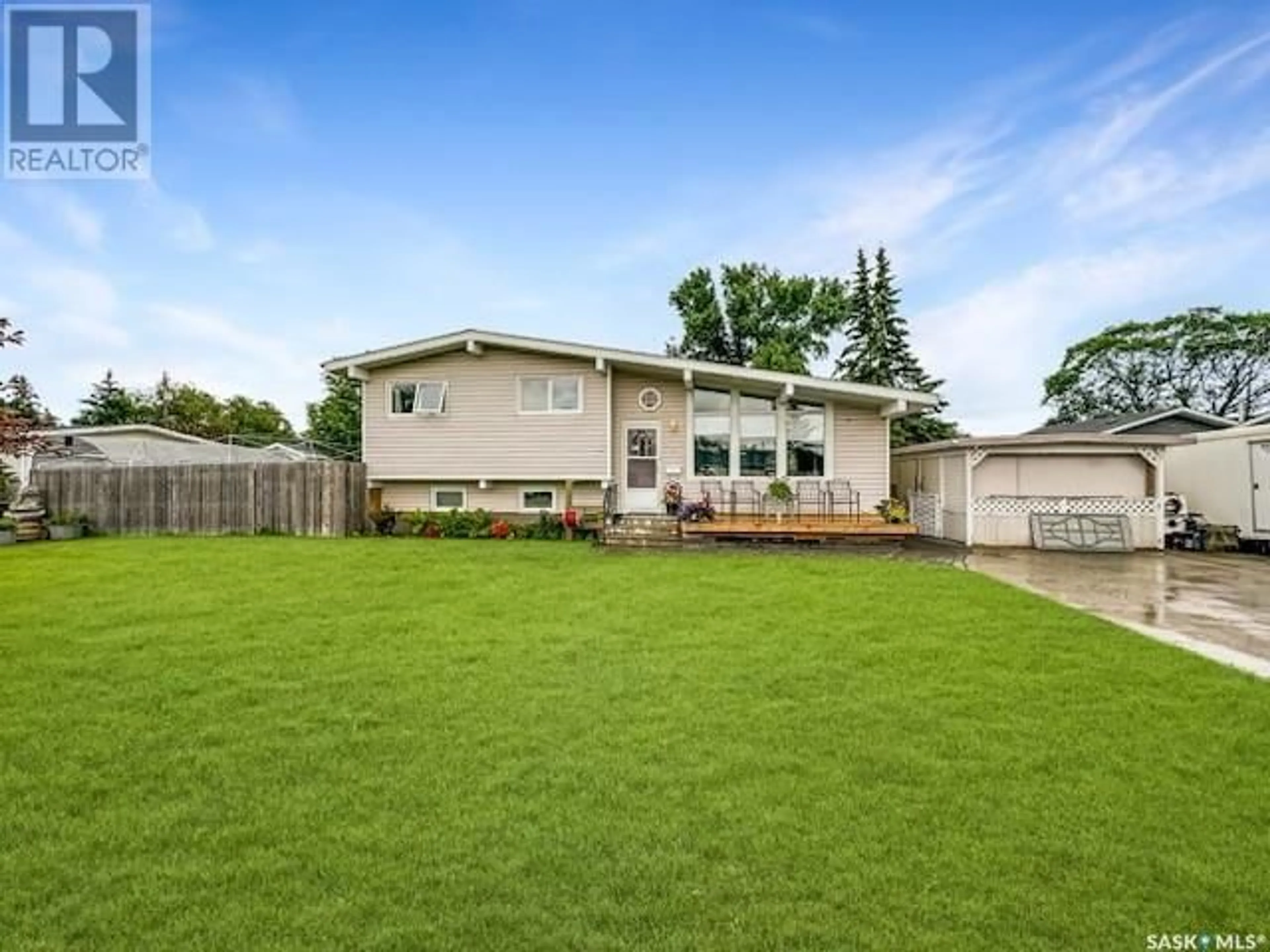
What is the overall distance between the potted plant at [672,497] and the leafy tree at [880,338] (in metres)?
16.8

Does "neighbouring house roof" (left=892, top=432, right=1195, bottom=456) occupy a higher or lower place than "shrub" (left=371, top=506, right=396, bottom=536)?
higher

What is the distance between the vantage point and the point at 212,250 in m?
16.5

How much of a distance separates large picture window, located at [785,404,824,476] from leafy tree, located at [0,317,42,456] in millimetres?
12838

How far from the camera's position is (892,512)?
1471 centimetres

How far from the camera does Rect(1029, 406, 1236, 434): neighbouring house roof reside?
20.8m

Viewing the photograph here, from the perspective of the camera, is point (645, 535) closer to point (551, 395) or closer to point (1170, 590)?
point (551, 395)

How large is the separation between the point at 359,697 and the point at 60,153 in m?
10.4

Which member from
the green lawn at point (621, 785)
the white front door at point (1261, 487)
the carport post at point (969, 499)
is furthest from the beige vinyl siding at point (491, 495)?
the white front door at point (1261, 487)

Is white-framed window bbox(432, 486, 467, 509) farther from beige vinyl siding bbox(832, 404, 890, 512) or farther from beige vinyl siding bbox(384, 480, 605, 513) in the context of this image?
beige vinyl siding bbox(832, 404, 890, 512)

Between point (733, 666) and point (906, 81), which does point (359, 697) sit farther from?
point (906, 81)

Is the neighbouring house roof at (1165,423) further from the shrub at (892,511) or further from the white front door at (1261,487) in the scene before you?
the shrub at (892,511)

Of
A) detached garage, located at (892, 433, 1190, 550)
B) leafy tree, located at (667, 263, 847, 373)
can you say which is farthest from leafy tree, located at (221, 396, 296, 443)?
detached garage, located at (892, 433, 1190, 550)

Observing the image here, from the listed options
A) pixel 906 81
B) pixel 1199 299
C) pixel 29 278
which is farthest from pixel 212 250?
pixel 1199 299

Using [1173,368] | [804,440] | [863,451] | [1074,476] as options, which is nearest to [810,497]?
[804,440]
